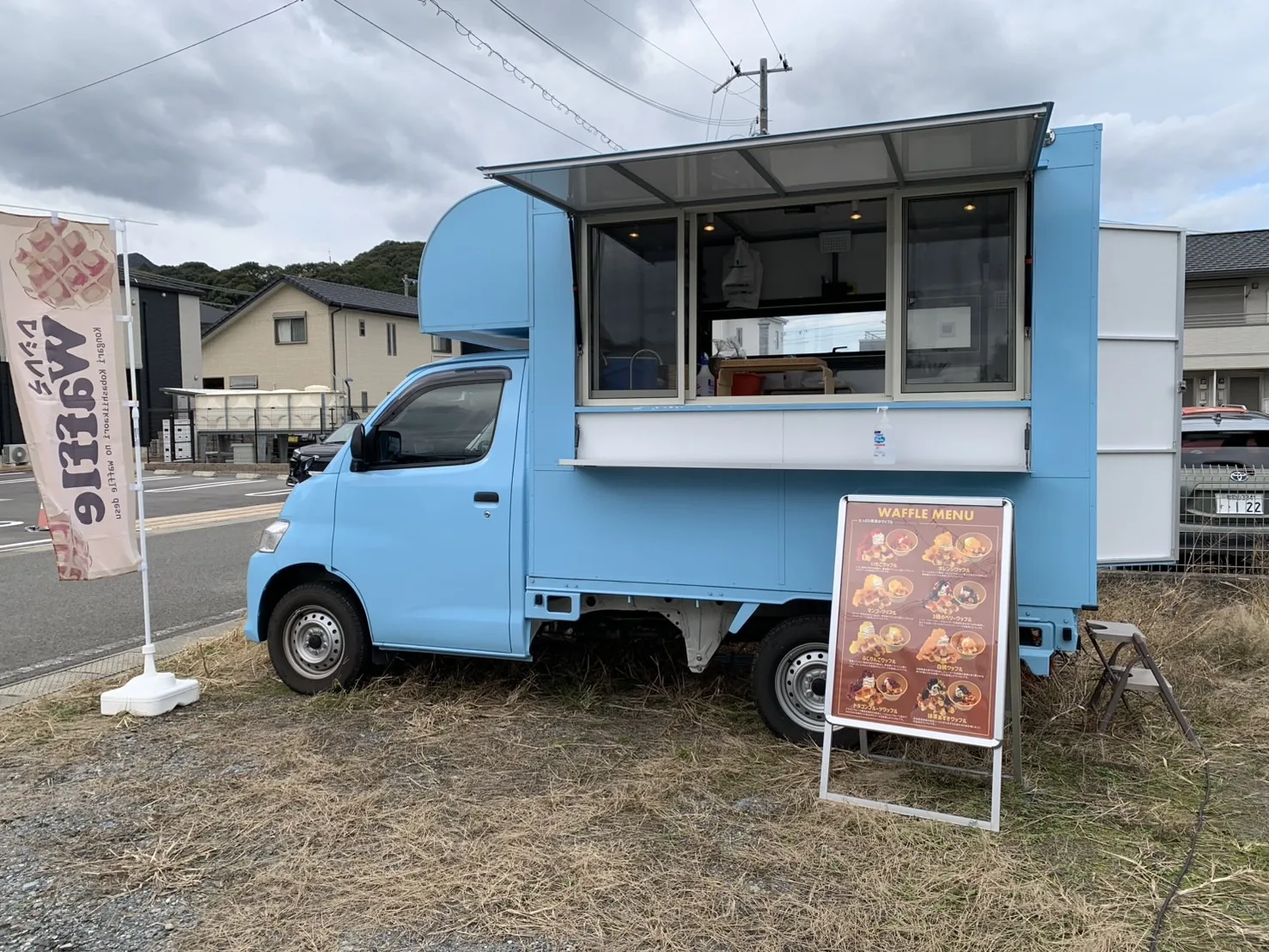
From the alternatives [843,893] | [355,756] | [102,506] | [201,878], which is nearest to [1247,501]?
[843,893]

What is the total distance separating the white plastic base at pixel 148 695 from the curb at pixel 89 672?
0.68 m

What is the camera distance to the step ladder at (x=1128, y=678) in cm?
432

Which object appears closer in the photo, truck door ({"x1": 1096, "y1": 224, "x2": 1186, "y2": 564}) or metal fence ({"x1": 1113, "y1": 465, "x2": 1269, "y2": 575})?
truck door ({"x1": 1096, "y1": 224, "x2": 1186, "y2": 564})

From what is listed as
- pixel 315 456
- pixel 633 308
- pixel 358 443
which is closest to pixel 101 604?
pixel 358 443

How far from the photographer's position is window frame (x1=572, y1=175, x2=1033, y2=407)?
12.8 feet

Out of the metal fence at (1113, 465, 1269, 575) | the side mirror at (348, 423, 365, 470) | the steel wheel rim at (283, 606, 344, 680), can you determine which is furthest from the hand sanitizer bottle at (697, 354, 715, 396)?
the metal fence at (1113, 465, 1269, 575)

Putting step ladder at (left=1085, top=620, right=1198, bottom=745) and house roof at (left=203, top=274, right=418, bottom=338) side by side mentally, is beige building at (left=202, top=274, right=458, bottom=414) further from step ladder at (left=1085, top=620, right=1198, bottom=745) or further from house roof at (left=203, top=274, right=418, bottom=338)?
step ladder at (left=1085, top=620, right=1198, bottom=745)

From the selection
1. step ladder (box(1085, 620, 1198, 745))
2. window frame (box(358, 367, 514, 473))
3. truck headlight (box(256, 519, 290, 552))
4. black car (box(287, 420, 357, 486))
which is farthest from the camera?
black car (box(287, 420, 357, 486))

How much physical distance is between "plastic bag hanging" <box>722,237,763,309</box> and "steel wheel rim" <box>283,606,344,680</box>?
3074 mm

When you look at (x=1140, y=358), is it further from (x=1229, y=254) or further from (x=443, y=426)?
(x=1229, y=254)

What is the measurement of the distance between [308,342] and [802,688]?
111ft

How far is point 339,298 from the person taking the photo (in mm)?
34719

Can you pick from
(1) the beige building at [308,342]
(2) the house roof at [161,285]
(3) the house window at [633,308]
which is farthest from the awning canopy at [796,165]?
(2) the house roof at [161,285]

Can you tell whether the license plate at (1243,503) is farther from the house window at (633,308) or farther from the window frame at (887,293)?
the house window at (633,308)
